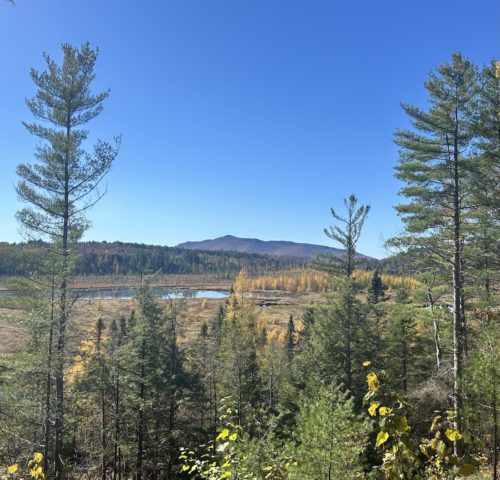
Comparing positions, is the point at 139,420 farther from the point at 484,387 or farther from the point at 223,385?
the point at 484,387

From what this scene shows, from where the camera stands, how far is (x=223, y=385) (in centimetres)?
2675

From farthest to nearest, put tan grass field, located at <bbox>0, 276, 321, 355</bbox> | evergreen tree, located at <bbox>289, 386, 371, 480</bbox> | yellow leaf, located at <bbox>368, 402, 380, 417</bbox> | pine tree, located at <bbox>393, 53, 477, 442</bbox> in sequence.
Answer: tan grass field, located at <bbox>0, 276, 321, 355</bbox>, pine tree, located at <bbox>393, 53, 477, 442</bbox>, evergreen tree, located at <bbox>289, 386, 371, 480</bbox>, yellow leaf, located at <bbox>368, 402, 380, 417</bbox>

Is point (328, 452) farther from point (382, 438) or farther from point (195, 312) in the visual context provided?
point (195, 312)

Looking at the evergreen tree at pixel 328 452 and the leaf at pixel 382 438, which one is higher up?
the leaf at pixel 382 438

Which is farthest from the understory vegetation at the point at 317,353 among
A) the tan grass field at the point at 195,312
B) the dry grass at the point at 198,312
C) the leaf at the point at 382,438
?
the dry grass at the point at 198,312

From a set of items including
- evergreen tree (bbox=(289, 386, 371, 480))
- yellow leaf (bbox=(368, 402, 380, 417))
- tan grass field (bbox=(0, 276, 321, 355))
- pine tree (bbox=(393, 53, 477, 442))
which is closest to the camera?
yellow leaf (bbox=(368, 402, 380, 417))

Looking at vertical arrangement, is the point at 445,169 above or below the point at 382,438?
above

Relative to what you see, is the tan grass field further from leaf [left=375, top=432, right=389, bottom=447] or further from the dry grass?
leaf [left=375, top=432, right=389, bottom=447]

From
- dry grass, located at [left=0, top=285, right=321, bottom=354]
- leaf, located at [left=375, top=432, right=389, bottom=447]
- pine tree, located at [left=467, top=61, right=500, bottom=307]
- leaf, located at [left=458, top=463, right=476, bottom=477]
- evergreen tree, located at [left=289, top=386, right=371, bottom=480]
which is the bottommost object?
dry grass, located at [left=0, top=285, right=321, bottom=354]

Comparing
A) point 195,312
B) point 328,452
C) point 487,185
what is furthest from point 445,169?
point 195,312

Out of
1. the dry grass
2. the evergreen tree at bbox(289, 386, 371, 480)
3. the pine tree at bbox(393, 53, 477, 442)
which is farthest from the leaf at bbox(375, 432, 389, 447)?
the dry grass

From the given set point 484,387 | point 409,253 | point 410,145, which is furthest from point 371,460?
point 410,145

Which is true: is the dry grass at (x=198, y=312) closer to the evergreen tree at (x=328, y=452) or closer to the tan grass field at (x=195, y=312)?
the tan grass field at (x=195, y=312)

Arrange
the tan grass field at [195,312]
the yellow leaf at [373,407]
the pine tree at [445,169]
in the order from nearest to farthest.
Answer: the yellow leaf at [373,407], the pine tree at [445,169], the tan grass field at [195,312]
